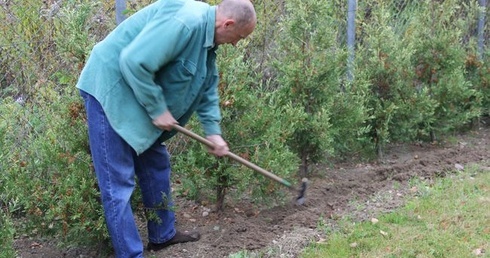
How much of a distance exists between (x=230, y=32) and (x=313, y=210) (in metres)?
1.98

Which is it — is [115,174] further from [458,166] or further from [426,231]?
[458,166]

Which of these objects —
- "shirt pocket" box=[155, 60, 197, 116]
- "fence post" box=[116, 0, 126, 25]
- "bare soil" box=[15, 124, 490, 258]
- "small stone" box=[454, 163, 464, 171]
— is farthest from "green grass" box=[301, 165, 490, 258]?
"fence post" box=[116, 0, 126, 25]

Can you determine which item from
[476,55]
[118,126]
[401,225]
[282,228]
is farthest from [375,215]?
[476,55]

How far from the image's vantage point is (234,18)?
144 inches

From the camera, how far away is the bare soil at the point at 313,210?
14.5ft

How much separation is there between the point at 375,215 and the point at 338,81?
4.68 feet

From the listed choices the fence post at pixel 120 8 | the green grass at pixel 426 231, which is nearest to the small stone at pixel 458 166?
A: the green grass at pixel 426 231

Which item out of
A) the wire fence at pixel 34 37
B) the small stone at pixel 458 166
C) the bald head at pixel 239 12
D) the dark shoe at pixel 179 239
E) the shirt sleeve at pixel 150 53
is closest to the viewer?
the shirt sleeve at pixel 150 53

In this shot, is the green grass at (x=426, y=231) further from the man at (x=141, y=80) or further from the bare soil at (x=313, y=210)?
the man at (x=141, y=80)

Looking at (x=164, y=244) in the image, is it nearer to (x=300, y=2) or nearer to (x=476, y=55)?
(x=300, y=2)

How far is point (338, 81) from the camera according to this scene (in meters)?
5.89

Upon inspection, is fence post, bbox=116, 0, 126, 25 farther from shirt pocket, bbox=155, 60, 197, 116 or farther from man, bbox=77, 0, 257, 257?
shirt pocket, bbox=155, 60, 197, 116

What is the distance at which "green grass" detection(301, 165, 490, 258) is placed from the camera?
4.43 metres

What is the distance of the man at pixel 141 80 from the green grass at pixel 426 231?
4.27 feet
